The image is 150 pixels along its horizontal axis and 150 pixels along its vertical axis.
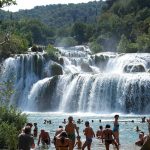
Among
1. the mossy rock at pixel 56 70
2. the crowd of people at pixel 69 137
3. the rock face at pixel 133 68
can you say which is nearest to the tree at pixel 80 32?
the mossy rock at pixel 56 70

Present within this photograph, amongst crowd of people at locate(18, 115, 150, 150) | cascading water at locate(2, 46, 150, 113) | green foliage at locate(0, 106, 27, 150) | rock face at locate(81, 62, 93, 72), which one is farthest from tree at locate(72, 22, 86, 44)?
green foliage at locate(0, 106, 27, 150)

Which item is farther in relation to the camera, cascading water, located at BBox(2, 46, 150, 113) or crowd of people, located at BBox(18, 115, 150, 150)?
cascading water, located at BBox(2, 46, 150, 113)

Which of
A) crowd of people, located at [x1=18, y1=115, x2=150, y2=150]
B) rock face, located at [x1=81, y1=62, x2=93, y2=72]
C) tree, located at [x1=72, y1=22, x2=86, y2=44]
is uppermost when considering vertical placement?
tree, located at [x1=72, y1=22, x2=86, y2=44]

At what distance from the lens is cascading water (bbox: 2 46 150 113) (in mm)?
64500

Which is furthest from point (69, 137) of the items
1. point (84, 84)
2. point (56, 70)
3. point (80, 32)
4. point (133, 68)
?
point (80, 32)

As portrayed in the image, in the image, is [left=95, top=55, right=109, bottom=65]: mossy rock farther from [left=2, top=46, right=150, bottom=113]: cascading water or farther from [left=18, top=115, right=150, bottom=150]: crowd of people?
[left=18, top=115, right=150, bottom=150]: crowd of people

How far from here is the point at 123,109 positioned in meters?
63.4

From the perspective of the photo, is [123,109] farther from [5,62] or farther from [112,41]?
[112,41]

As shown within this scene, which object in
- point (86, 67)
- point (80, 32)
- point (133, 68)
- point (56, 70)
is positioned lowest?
point (133, 68)

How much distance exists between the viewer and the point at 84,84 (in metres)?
67.8

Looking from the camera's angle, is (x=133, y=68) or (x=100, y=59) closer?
(x=133, y=68)

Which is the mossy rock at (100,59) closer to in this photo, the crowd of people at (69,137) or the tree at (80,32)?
the crowd of people at (69,137)

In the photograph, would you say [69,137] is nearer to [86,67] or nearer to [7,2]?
[7,2]

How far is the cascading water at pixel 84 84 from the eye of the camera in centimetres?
6450
